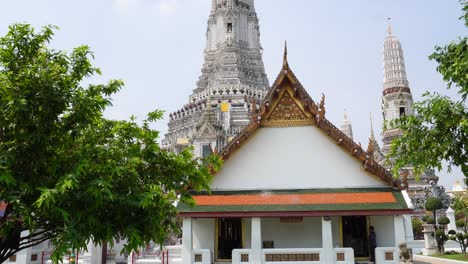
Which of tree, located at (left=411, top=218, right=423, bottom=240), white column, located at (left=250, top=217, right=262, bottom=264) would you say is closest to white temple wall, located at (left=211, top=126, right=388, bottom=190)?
white column, located at (left=250, top=217, right=262, bottom=264)

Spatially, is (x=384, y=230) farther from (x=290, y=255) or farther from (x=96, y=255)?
(x=96, y=255)

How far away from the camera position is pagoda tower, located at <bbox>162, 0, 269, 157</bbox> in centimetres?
6212

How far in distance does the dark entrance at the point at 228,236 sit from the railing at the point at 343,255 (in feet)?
11.7

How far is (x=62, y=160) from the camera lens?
8.05m

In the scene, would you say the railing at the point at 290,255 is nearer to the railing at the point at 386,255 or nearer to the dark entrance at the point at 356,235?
the railing at the point at 386,255

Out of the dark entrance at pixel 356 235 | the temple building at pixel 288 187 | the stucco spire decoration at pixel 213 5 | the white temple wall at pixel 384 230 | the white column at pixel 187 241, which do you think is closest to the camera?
the white column at pixel 187 241

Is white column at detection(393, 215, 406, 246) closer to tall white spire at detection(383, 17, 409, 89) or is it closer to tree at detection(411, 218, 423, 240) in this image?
tree at detection(411, 218, 423, 240)

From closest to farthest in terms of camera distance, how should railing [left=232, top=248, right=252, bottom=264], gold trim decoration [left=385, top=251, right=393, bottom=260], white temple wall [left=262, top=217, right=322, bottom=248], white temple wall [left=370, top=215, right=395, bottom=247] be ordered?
gold trim decoration [left=385, top=251, right=393, bottom=260]
railing [left=232, top=248, right=252, bottom=264]
white temple wall [left=370, top=215, right=395, bottom=247]
white temple wall [left=262, top=217, right=322, bottom=248]

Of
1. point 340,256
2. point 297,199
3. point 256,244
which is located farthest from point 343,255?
point 256,244

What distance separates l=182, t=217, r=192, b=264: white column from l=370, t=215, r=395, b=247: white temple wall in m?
6.14

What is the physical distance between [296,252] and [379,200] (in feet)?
10.1

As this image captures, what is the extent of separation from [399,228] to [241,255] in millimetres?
4923

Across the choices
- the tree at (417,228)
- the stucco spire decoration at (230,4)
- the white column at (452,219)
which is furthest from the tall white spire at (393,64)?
the white column at (452,219)

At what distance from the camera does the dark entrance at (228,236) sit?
16219 mm
